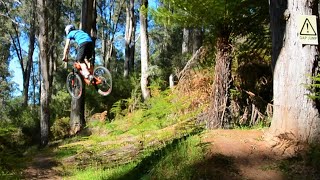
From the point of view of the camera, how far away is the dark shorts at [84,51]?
33.4 ft

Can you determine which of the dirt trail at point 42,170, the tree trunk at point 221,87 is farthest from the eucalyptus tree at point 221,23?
the dirt trail at point 42,170

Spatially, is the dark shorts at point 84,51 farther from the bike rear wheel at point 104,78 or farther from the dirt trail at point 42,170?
the dirt trail at point 42,170

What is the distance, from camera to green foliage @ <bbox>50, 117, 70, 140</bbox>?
51.6ft

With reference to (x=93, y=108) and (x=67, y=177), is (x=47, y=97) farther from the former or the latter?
(x=67, y=177)

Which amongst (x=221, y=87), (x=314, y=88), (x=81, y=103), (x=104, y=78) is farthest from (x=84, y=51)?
(x=314, y=88)

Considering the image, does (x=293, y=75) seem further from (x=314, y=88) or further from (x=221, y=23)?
(x=221, y=23)

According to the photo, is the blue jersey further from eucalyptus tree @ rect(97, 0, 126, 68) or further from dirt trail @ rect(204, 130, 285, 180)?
eucalyptus tree @ rect(97, 0, 126, 68)

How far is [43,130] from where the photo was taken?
14.0 m

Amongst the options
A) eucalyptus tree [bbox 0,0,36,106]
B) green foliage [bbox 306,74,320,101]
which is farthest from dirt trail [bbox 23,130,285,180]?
eucalyptus tree [bbox 0,0,36,106]

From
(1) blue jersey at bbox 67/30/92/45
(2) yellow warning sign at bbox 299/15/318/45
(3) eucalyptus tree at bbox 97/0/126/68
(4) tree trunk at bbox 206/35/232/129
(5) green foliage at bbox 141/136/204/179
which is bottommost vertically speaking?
(5) green foliage at bbox 141/136/204/179

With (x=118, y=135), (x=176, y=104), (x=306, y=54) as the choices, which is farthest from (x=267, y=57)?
(x=118, y=135)

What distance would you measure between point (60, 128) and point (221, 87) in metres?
10.5

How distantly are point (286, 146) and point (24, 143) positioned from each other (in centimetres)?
1349

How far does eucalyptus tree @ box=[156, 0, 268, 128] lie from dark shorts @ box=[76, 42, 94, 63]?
3420mm
